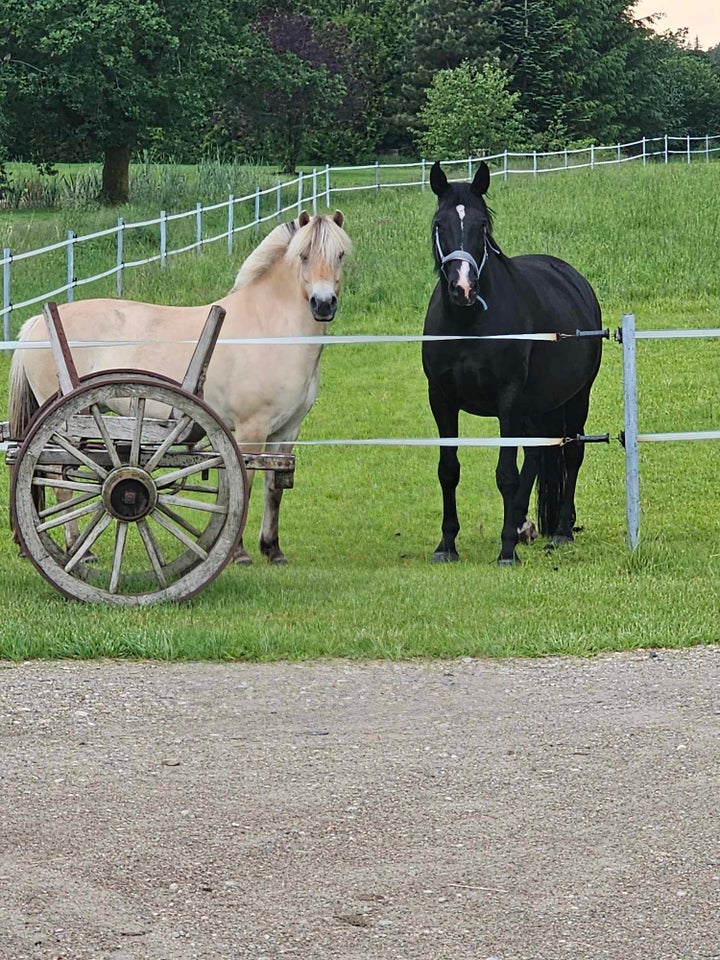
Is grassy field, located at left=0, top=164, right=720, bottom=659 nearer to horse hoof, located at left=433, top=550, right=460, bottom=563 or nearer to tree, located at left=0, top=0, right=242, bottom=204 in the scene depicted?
horse hoof, located at left=433, top=550, right=460, bottom=563

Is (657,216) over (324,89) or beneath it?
beneath

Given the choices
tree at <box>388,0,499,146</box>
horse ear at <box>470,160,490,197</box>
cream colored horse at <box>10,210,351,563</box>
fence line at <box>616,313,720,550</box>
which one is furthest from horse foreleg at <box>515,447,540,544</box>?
tree at <box>388,0,499,146</box>

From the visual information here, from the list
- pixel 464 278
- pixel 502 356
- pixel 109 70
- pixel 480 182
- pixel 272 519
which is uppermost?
pixel 109 70

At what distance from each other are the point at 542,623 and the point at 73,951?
3.68m

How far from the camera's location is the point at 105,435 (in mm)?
6883

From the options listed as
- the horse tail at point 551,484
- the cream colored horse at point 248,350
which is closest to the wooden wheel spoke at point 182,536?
the cream colored horse at point 248,350

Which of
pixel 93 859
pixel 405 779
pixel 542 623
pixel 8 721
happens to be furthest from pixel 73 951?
pixel 542 623

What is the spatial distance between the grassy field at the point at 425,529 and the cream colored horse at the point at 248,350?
92 centimetres

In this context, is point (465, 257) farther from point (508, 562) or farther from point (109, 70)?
point (109, 70)

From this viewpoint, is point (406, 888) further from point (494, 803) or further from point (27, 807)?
point (27, 807)

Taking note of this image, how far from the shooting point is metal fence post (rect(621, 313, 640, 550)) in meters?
8.32

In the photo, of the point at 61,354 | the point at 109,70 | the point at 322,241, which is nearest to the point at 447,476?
the point at 322,241

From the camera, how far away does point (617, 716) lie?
518cm

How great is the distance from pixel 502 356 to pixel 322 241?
1305 mm
